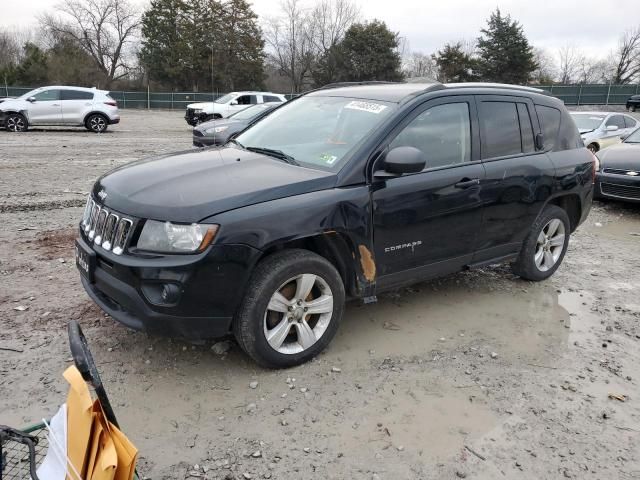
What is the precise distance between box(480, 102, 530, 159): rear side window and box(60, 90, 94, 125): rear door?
17.0m

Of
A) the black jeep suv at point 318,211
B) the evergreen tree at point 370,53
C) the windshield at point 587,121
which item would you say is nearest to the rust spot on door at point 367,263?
the black jeep suv at point 318,211

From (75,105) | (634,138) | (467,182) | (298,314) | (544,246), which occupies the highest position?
(75,105)

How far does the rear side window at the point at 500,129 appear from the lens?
4312mm

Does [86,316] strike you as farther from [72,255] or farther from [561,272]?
[561,272]

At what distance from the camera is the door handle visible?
4016 millimetres

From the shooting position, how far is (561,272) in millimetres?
5605

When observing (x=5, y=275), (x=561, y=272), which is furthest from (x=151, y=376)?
(x=561, y=272)

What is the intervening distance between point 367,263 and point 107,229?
1701 mm

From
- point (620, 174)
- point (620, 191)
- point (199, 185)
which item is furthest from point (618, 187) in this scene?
point (199, 185)

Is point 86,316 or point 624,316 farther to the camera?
point 624,316

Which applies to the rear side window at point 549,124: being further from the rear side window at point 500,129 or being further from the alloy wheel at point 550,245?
the alloy wheel at point 550,245

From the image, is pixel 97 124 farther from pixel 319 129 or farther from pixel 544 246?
pixel 544 246

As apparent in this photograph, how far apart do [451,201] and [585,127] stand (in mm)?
11416

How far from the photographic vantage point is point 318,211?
3.29 m
